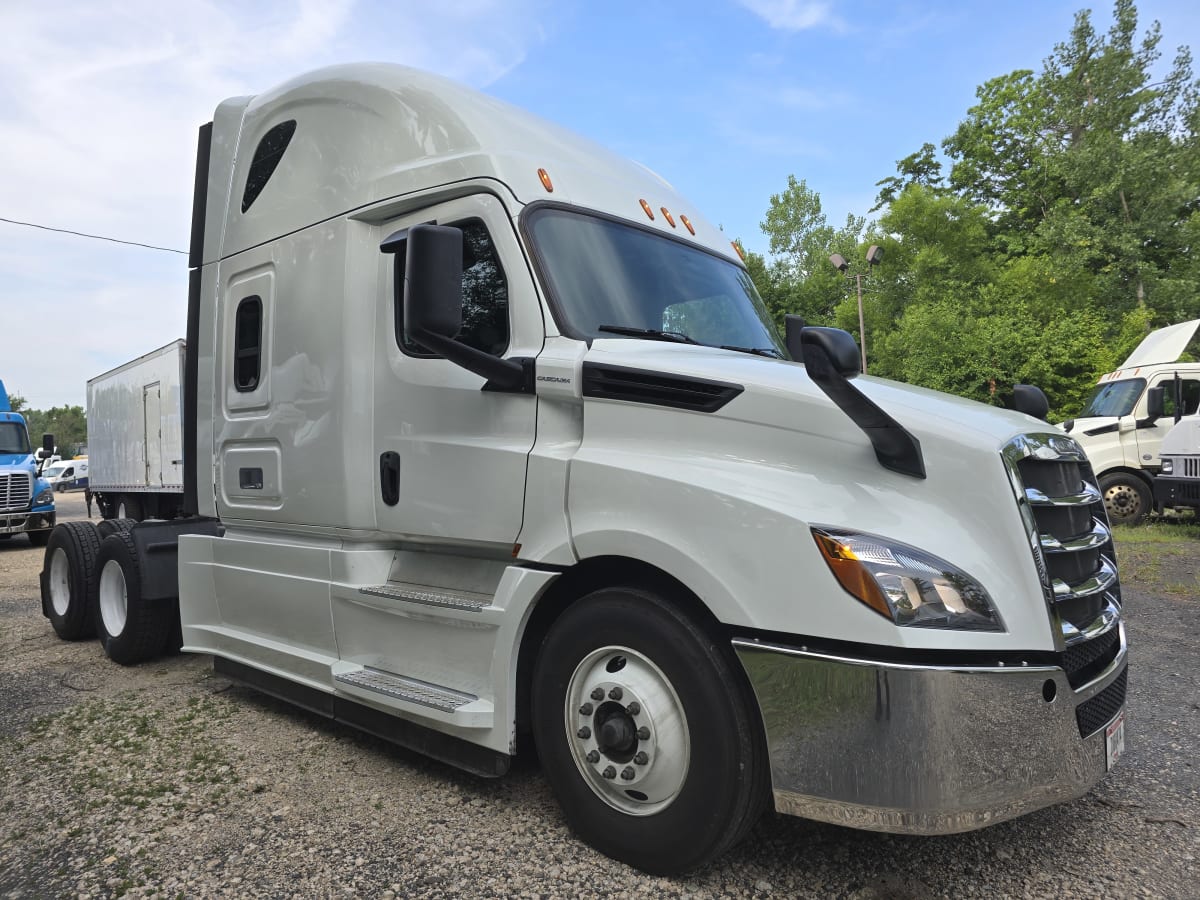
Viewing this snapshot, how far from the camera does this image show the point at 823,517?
94.0 inches

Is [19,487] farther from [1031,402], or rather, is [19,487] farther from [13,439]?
[1031,402]

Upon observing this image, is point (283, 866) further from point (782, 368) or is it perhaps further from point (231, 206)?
point (231, 206)

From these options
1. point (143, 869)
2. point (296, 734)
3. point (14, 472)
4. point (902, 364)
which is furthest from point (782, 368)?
point (902, 364)

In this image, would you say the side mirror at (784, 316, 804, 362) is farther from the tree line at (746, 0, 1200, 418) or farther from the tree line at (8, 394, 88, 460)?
the tree line at (8, 394, 88, 460)

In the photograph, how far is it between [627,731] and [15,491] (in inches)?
640

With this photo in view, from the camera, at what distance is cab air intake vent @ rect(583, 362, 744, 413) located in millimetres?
2740

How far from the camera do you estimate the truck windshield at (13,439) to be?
606 inches

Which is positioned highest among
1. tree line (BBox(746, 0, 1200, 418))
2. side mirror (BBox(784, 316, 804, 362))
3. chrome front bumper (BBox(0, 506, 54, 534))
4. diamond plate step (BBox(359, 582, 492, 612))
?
tree line (BBox(746, 0, 1200, 418))

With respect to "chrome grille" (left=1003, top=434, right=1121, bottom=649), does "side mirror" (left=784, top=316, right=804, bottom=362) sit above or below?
above

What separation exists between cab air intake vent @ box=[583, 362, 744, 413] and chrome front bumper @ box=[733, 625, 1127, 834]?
0.83 metres

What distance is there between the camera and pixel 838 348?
2.47 meters

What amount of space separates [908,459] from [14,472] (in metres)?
17.0

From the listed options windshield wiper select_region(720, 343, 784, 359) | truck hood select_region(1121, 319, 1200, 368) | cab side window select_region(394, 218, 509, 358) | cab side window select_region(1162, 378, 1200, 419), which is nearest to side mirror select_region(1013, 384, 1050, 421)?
windshield wiper select_region(720, 343, 784, 359)

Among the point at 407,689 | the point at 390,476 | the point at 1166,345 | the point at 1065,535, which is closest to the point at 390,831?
the point at 407,689
